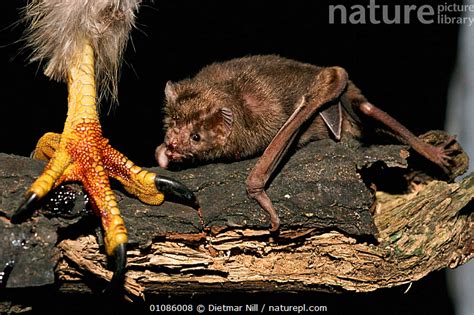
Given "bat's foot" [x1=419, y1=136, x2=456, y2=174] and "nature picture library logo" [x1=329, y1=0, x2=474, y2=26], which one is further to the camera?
"nature picture library logo" [x1=329, y1=0, x2=474, y2=26]

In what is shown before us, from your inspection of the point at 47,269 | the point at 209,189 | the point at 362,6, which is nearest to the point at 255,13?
the point at 362,6

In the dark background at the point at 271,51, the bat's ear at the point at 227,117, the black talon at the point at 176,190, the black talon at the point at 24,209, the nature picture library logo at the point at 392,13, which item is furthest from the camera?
the dark background at the point at 271,51

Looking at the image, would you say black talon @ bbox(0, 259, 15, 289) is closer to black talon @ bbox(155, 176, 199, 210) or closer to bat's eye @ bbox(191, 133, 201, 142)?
black talon @ bbox(155, 176, 199, 210)

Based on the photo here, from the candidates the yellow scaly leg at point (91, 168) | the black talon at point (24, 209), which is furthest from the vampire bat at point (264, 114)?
the black talon at point (24, 209)

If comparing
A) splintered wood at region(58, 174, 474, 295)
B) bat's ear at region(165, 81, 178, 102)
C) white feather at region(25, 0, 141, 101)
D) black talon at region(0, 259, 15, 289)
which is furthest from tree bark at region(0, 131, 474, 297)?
white feather at region(25, 0, 141, 101)

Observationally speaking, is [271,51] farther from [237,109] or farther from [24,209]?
[24,209]

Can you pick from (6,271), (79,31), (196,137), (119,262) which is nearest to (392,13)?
(196,137)

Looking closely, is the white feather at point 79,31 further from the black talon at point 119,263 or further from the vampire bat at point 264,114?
the black talon at point 119,263

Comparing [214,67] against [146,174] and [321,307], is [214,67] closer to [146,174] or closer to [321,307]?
[146,174]
